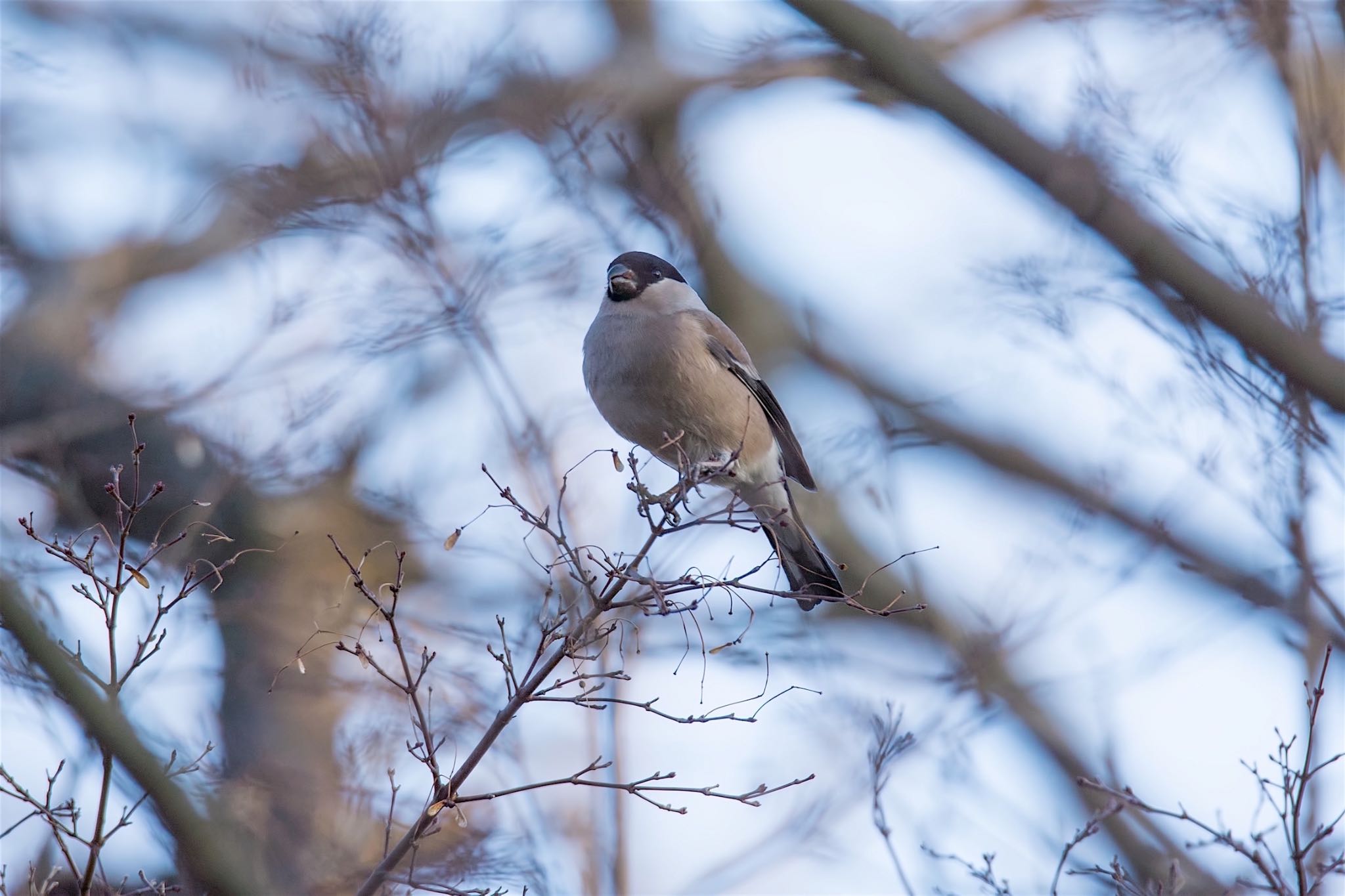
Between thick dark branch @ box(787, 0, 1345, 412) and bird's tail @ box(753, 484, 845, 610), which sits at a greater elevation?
thick dark branch @ box(787, 0, 1345, 412)

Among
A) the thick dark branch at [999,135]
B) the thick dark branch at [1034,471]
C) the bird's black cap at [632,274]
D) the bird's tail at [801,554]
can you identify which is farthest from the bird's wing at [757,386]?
the thick dark branch at [1034,471]

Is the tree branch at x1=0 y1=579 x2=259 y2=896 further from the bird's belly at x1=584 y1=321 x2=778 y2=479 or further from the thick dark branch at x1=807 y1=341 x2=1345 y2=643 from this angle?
the thick dark branch at x1=807 y1=341 x2=1345 y2=643

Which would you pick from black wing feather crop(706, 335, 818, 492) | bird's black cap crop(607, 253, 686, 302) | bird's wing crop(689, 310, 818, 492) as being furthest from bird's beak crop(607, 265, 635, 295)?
black wing feather crop(706, 335, 818, 492)

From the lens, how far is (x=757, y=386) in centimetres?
484

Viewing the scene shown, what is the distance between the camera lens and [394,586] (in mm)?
2301

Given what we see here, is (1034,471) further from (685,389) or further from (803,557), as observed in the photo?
(685,389)

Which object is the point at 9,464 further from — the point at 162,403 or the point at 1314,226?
the point at 1314,226

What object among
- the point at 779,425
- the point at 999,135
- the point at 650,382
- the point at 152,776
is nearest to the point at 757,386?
the point at 779,425

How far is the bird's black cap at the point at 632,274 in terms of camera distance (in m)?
4.54

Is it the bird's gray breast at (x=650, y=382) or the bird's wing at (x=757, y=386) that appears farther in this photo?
the bird's wing at (x=757, y=386)

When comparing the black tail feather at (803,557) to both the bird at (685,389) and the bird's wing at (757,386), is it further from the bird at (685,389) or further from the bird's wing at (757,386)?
the bird's wing at (757,386)

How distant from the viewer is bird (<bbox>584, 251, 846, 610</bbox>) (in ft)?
14.1

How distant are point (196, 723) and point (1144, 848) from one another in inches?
182

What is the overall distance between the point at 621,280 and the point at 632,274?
0.07 meters
